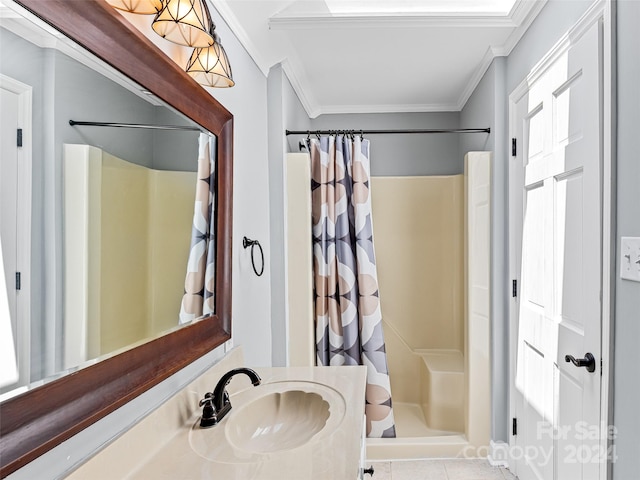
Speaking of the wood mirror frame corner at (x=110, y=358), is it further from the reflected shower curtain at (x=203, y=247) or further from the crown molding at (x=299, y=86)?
the crown molding at (x=299, y=86)

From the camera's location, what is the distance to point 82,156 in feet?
2.88

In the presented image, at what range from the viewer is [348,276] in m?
2.71

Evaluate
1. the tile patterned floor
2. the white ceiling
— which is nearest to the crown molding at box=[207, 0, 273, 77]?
the white ceiling

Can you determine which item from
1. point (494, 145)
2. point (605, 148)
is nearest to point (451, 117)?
point (494, 145)

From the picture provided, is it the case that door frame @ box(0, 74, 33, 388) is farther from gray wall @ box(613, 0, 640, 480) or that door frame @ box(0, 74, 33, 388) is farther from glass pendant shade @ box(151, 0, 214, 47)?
gray wall @ box(613, 0, 640, 480)

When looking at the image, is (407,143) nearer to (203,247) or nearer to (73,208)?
(203,247)

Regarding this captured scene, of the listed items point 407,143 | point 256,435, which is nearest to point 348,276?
point 256,435

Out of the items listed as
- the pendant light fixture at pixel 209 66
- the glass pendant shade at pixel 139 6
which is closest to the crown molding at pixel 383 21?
the pendant light fixture at pixel 209 66

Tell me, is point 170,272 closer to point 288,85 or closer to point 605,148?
point 605,148

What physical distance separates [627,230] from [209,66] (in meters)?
1.36

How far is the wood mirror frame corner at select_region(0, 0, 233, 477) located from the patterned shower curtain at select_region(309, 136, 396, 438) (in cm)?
123

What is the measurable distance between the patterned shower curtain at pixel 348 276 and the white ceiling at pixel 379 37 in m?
0.51

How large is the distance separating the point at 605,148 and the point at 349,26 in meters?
1.43

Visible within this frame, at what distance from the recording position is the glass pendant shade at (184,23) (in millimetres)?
1103
